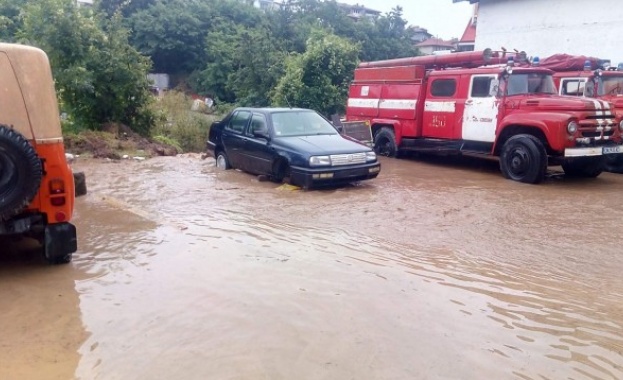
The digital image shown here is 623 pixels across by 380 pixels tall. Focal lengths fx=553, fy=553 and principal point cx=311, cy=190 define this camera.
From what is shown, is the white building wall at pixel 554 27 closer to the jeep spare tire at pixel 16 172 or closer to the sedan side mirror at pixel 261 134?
the sedan side mirror at pixel 261 134

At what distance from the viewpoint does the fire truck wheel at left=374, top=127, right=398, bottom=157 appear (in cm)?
1391

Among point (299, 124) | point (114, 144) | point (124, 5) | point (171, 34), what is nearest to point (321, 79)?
point (114, 144)

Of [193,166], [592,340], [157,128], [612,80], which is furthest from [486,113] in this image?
[157,128]

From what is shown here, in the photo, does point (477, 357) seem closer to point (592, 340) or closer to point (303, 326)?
point (592, 340)

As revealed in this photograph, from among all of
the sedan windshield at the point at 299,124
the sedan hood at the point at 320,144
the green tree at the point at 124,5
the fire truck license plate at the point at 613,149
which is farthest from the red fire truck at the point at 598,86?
the green tree at the point at 124,5

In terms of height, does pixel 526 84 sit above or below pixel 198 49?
below

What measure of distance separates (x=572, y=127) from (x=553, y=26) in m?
10.9

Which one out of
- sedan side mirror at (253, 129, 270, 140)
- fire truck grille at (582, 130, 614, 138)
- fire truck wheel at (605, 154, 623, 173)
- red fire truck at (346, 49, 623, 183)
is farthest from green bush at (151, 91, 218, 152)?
fire truck wheel at (605, 154, 623, 173)

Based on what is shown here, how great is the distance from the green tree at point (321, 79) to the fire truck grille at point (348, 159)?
12086mm

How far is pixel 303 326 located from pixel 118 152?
11.2 m

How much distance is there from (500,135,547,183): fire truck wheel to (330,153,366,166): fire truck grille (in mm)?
3105

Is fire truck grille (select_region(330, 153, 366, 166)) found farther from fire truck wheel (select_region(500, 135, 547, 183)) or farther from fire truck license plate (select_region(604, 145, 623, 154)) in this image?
fire truck license plate (select_region(604, 145, 623, 154))

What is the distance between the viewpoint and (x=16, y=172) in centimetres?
455

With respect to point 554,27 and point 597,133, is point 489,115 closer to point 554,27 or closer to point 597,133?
point 597,133
